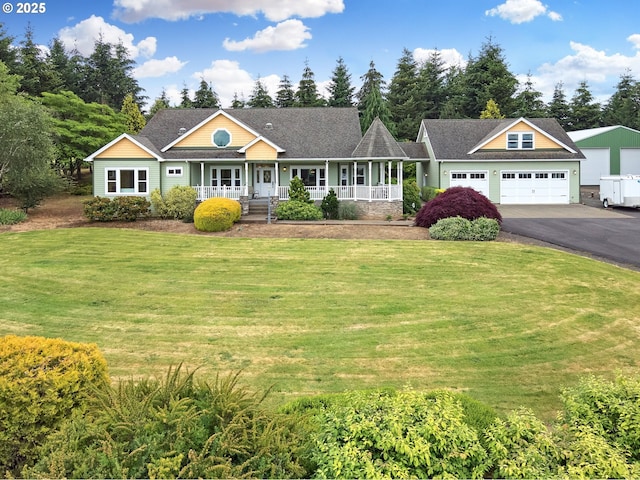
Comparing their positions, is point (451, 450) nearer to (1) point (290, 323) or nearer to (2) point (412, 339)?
(2) point (412, 339)

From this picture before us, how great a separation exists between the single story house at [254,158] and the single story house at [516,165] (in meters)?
6.36

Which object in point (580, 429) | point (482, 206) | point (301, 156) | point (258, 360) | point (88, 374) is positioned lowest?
point (258, 360)

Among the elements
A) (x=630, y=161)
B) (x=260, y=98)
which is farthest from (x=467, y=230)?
(x=260, y=98)

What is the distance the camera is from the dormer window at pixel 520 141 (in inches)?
1260

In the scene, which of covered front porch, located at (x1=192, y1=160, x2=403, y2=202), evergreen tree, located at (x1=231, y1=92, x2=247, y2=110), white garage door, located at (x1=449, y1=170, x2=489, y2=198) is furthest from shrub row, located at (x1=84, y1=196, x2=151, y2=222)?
evergreen tree, located at (x1=231, y1=92, x2=247, y2=110)

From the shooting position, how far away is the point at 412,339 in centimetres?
888

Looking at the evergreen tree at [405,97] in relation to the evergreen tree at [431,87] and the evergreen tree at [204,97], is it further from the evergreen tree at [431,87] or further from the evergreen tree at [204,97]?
the evergreen tree at [204,97]

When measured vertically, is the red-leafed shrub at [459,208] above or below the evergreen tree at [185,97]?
below

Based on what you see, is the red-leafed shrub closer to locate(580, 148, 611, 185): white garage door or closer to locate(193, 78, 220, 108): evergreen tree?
locate(580, 148, 611, 185): white garage door

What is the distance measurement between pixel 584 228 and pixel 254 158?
56.5 feet

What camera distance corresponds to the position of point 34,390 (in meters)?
4.31

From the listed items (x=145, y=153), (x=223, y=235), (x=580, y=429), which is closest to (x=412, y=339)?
(x=580, y=429)

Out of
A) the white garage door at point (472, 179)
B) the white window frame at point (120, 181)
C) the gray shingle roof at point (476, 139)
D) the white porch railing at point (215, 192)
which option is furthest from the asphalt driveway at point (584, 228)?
the white window frame at point (120, 181)

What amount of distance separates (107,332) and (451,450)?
7728 mm
